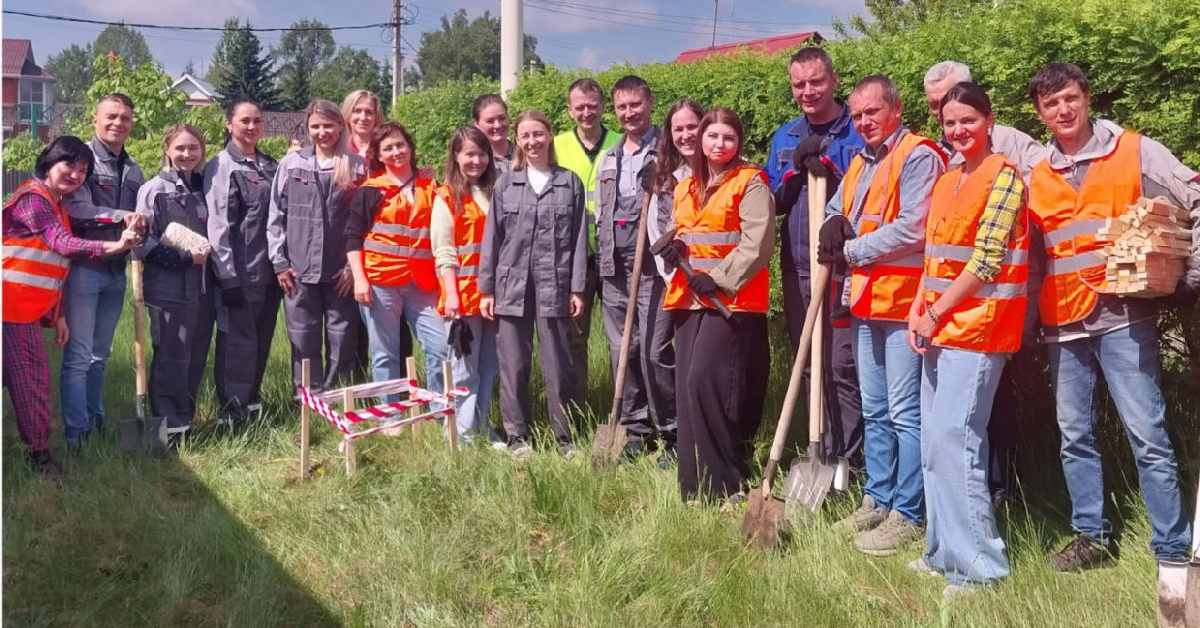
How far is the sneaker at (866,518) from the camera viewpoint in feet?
14.9

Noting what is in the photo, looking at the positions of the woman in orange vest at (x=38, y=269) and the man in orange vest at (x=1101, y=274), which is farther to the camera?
the woman in orange vest at (x=38, y=269)

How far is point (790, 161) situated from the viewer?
502cm

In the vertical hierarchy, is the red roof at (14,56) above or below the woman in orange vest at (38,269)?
above

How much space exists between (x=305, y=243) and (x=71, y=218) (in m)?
1.24

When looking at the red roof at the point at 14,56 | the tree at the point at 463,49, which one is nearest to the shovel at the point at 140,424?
the red roof at the point at 14,56

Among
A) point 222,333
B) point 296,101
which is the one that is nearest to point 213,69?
point 296,101

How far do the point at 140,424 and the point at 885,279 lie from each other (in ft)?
13.7

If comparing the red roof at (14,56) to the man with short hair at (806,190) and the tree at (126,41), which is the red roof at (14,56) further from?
the man with short hair at (806,190)

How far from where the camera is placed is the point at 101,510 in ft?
16.0

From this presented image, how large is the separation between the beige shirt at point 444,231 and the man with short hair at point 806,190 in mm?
1670

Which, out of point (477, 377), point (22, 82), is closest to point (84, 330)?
point (477, 377)

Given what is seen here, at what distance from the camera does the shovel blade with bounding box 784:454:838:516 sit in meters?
4.54

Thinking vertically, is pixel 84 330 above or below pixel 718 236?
below

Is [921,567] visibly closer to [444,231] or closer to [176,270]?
[444,231]
